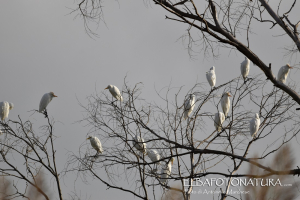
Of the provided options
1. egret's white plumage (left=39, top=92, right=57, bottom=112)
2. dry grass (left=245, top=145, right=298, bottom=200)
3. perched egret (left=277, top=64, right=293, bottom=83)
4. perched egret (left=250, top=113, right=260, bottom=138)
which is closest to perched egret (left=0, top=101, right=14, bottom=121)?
egret's white plumage (left=39, top=92, right=57, bottom=112)

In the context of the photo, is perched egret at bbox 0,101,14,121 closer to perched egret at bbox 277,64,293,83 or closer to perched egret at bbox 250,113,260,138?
perched egret at bbox 250,113,260,138

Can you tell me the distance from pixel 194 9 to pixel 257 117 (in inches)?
184

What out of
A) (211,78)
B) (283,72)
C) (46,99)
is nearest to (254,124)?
(211,78)

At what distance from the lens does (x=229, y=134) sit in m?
6.02

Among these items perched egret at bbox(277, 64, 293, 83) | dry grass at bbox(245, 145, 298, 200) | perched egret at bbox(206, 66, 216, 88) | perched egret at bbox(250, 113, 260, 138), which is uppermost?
perched egret at bbox(277, 64, 293, 83)

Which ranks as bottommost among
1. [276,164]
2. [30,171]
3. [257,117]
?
[276,164]

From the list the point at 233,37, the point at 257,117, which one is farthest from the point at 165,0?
the point at 257,117

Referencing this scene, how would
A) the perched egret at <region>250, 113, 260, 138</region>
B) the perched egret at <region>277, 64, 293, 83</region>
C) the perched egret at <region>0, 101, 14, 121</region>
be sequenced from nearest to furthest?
the perched egret at <region>250, 113, 260, 138</region>
the perched egret at <region>0, 101, 14, 121</region>
the perched egret at <region>277, 64, 293, 83</region>

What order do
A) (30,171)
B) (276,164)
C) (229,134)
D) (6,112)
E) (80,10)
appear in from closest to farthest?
(276,164) → (80,10) → (229,134) → (30,171) → (6,112)

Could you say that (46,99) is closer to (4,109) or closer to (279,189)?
(4,109)

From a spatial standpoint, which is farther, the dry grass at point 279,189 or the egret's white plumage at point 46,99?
the egret's white plumage at point 46,99

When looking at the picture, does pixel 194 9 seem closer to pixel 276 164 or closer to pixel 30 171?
pixel 276 164

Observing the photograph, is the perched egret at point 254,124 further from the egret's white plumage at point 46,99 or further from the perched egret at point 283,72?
the egret's white plumage at point 46,99

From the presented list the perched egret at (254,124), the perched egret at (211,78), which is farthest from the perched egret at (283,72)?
the perched egret at (254,124)
